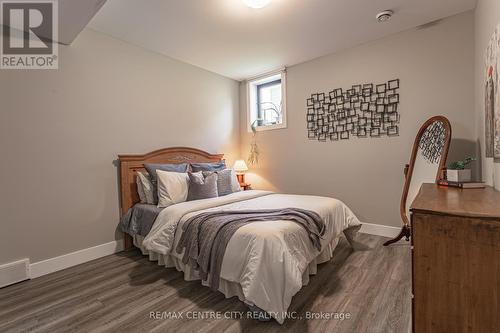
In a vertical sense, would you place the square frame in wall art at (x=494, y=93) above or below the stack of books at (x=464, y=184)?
above

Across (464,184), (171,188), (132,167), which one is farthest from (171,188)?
(464,184)

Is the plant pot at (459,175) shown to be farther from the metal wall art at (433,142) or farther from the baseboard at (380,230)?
the baseboard at (380,230)

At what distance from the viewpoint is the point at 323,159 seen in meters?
3.69

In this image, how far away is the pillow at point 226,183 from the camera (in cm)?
324

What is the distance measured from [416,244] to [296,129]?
3.10 m

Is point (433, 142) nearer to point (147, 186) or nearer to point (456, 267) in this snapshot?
point (456, 267)

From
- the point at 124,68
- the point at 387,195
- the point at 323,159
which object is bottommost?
the point at 387,195

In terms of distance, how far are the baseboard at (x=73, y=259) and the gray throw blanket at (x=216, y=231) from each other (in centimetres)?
126

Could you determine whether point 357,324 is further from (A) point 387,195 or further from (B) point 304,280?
(A) point 387,195

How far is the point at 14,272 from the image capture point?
7.19 ft

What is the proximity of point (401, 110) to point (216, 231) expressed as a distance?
9.10 feet

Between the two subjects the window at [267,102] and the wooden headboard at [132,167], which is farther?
the window at [267,102]

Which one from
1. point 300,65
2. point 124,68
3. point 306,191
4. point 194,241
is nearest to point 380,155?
point 306,191

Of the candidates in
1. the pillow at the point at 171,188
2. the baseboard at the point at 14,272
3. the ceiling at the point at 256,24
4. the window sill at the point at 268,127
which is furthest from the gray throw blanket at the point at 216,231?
the window sill at the point at 268,127
